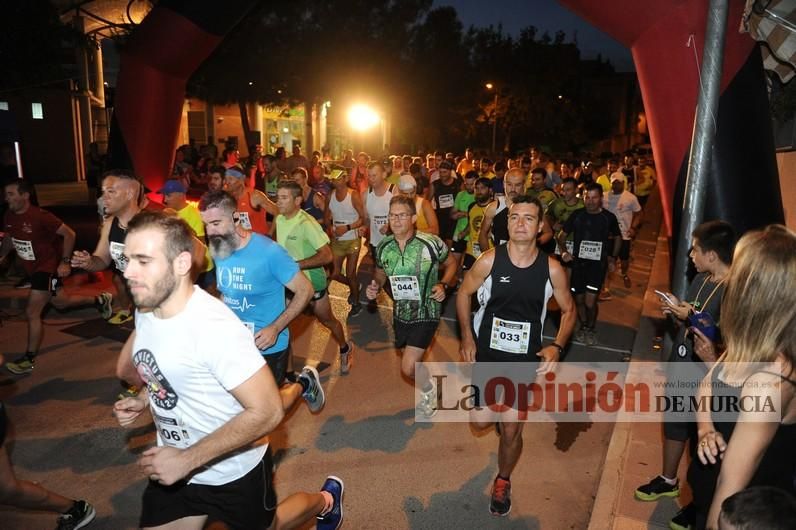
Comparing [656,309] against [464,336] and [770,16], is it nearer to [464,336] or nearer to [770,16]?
[770,16]

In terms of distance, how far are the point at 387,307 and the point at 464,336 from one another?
15.8 feet

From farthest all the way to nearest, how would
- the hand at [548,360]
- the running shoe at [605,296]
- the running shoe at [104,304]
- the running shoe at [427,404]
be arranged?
the running shoe at [605,296] → the running shoe at [104,304] → the running shoe at [427,404] → the hand at [548,360]

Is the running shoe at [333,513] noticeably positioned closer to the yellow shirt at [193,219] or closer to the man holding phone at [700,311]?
the man holding phone at [700,311]

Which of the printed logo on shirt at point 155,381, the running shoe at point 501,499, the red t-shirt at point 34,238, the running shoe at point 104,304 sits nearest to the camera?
the printed logo on shirt at point 155,381

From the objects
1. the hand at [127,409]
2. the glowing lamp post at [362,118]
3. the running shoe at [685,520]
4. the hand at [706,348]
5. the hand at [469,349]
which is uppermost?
the glowing lamp post at [362,118]

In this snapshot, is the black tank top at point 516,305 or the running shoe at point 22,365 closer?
the black tank top at point 516,305

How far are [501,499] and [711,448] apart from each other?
77.1 inches

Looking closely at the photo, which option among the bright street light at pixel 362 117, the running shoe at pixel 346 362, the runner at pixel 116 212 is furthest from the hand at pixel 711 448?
the bright street light at pixel 362 117

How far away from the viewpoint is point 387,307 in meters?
9.22

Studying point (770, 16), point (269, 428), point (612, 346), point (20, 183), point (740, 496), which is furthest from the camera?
point (612, 346)

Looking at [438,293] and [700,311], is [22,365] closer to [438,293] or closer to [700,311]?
[438,293]

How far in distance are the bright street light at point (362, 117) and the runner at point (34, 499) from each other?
124 ft

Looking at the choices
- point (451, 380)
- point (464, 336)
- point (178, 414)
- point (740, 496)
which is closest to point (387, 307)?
point (451, 380)

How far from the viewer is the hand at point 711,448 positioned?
96.4 inches
